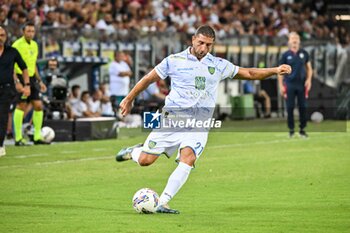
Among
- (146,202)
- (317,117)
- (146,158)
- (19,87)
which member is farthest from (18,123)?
(317,117)

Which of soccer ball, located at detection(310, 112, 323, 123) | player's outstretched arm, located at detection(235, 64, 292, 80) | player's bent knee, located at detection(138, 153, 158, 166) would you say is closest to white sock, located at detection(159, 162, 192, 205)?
player's bent knee, located at detection(138, 153, 158, 166)

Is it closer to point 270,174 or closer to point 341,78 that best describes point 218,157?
point 270,174

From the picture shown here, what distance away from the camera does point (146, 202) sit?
420 inches

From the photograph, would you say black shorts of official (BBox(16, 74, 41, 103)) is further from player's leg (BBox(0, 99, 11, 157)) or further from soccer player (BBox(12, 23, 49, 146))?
player's leg (BBox(0, 99, 11, 157))

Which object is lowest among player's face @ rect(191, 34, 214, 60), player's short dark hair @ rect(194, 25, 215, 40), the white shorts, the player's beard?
the white shorts

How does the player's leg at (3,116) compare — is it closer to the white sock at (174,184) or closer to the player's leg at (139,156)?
the player's leg at (139,156)

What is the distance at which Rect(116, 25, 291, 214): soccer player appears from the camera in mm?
10984

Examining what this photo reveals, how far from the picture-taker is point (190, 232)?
31.0 feet

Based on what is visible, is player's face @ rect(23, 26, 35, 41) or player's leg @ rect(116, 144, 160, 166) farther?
player's face @ rect(23, 26, 35, 41)

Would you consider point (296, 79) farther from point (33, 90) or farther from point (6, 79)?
point (6, 79)

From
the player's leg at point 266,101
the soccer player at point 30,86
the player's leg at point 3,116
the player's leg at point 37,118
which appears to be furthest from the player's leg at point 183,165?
the player's leg at point 266,101

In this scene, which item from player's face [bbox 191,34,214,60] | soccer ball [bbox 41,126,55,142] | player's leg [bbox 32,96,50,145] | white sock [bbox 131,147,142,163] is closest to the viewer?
player's face [bbox 191,34,214,60]

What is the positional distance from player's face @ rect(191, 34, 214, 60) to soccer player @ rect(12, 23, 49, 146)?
9.57 meters

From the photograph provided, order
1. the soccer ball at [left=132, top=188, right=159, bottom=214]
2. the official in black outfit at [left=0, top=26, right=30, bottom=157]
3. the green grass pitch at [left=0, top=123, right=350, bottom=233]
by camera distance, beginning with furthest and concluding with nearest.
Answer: the official in black outfit at [left=0, top=26, right=30, bottom=157]
the soccer ball at [left=132, top=188, right=159, bottom=214]
the green grass pitch at [left=0, top=123, right=350, bottom=233]
